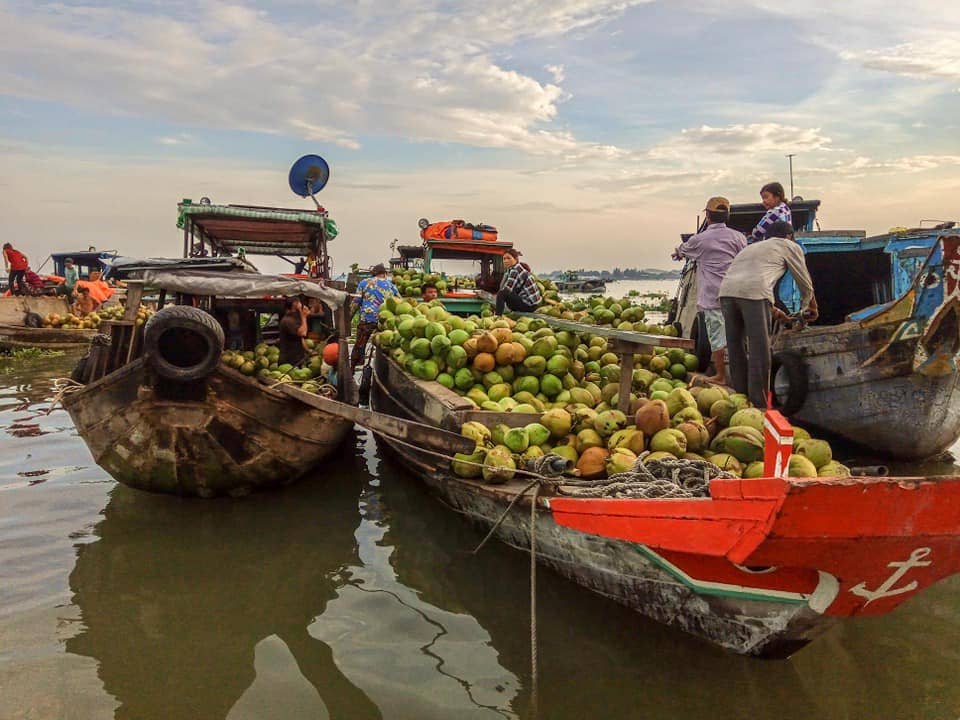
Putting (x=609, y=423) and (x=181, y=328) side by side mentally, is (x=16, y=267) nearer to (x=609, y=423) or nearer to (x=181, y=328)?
(x=181, y=328)

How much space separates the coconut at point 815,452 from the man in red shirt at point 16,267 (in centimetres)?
2093

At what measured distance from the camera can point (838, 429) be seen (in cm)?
639

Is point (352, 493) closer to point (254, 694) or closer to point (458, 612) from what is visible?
point (458, 612)

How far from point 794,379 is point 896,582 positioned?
4.42 m

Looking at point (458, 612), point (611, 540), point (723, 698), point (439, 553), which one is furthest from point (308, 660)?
point (723, 698)

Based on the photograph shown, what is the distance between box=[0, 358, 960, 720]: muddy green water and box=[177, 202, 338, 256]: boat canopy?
4768 millimetres

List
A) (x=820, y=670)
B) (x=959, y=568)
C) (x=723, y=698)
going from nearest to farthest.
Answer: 1. (x=959, y=568)
2. (x=723, y=698)
3. (x=820, y=670)

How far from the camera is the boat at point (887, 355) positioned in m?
5.37

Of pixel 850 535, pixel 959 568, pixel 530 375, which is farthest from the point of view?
pixel 530 375

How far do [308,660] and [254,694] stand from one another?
12.8 inches

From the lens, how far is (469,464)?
406cm

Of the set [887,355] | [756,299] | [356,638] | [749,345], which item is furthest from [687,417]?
[887,355]

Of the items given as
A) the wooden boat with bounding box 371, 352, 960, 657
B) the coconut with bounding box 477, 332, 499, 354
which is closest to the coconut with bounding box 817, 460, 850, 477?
the wooden boat with bounding box 371, 352, 960, 657

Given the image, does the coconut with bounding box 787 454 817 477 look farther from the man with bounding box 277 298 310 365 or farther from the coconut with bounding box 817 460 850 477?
the man with bounding box 277 298 310 365
